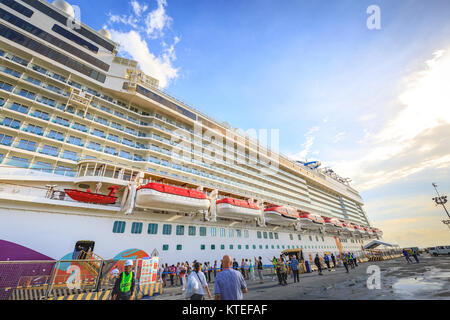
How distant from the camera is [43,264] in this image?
7.73 m

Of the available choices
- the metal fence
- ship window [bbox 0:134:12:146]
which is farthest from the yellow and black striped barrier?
ship window [bbox 0:134:12:146]

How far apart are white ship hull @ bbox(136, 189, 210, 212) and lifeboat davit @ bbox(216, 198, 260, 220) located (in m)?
2.91

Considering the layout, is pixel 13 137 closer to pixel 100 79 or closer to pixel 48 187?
pixel 48 187

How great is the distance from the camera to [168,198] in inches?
666

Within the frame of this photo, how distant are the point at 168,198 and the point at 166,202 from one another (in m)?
0.38

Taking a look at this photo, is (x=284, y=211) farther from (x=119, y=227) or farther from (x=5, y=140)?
(x=5, y=140)

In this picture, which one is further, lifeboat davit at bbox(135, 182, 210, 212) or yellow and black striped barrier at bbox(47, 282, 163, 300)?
lifeboat davit at bbox(135, 182, 210, 212)

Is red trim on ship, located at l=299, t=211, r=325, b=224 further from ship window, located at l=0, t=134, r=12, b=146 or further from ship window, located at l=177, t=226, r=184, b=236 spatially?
ship window, located at l=0, t=134, r=12, b=146

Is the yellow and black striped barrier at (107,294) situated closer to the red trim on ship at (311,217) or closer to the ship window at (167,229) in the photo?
the ship window at (167,229)

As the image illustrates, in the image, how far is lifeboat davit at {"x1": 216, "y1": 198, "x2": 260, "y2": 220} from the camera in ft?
70.9

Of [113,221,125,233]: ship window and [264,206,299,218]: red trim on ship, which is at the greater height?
[264,206,299,218]: red trim on ship

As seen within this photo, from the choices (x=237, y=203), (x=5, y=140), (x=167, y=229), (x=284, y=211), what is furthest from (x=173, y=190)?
(x=284, y=211)

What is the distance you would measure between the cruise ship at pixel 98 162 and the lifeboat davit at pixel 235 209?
13cm
